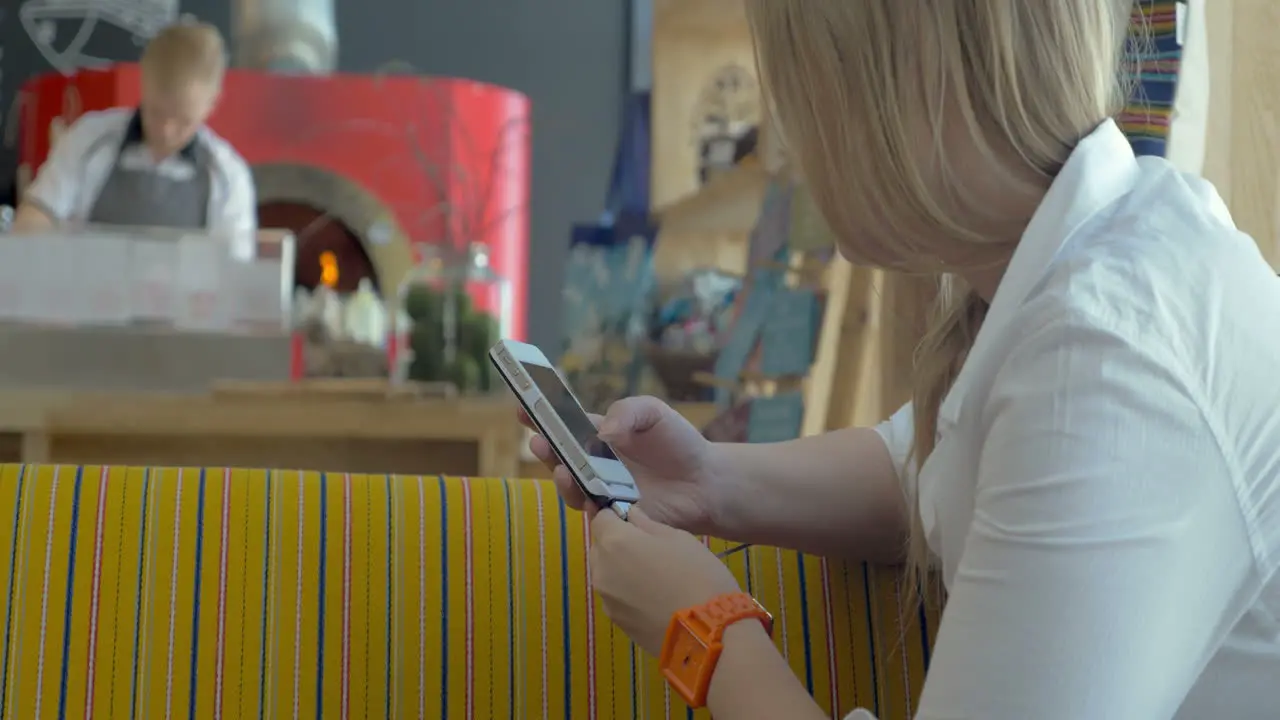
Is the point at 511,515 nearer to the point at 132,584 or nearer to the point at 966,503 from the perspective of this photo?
the point at 132,584

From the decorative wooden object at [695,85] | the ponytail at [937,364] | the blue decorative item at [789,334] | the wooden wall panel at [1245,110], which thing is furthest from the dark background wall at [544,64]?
the ponytail at [937,364]

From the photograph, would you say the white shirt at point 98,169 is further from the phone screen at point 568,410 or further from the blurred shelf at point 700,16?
the phone screen at point 568,410

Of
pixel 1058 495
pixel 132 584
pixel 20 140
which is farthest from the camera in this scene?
pixel 20 140

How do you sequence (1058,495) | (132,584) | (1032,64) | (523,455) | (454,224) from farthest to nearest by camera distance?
(454,224) < (523,455) < (132,584) < (1032,64) < (1058,495)

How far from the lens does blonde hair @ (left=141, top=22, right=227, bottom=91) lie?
3367 mm

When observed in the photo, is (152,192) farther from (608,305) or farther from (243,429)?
(243,429)

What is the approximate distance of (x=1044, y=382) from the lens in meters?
0.65

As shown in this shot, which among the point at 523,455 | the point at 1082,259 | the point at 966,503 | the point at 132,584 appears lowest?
the point at 523,455

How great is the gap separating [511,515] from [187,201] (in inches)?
114

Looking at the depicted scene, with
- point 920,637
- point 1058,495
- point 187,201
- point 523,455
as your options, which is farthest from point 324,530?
point 187,201

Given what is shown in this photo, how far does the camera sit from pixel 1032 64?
0.73 meters

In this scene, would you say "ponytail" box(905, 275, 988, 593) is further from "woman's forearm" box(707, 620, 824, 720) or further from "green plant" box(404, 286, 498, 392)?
"green plant" box(404, 286, 498, 392)

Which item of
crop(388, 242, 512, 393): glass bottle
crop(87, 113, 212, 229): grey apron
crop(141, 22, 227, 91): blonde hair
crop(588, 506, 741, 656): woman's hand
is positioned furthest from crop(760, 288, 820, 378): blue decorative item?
crop(87, 113, 212, 229): grey apron

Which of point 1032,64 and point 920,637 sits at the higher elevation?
point 1032,64
